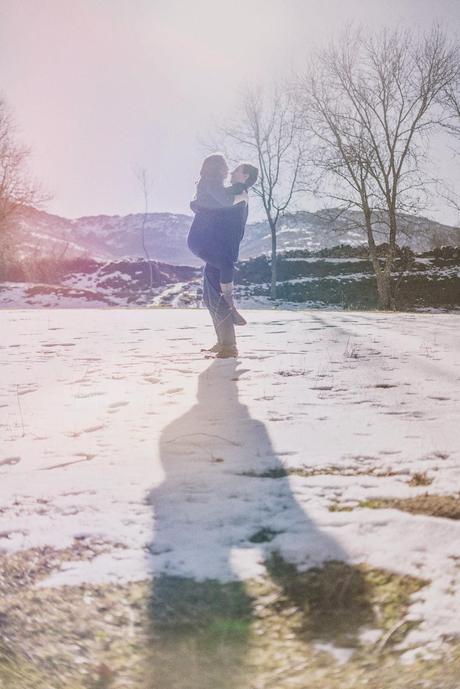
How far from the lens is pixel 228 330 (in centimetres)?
474

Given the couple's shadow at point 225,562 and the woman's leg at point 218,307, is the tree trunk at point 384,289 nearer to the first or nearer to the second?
the woman's leg at point 218,307

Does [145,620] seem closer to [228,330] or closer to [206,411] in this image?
[206,411]

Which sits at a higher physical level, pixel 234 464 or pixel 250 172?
pixel 250 172

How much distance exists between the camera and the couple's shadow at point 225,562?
39.1 inches

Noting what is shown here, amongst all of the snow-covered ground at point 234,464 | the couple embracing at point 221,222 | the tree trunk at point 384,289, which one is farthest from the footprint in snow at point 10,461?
the tree trunk at point 384,289

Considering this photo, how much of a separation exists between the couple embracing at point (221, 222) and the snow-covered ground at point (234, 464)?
679 mm

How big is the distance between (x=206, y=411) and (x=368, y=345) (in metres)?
2.92

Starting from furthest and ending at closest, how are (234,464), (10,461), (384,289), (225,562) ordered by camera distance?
(384,289), (10,461), (234,464), (225,562)

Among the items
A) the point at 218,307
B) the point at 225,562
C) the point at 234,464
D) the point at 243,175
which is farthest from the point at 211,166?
the point at 225,562

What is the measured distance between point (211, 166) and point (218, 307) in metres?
1.30

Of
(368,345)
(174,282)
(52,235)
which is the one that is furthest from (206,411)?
(52,235)

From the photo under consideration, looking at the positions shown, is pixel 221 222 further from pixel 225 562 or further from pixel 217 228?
pixel 225 562

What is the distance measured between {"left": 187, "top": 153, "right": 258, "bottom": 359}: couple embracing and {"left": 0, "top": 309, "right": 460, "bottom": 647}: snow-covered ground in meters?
0.68

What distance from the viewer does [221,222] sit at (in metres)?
4.56
